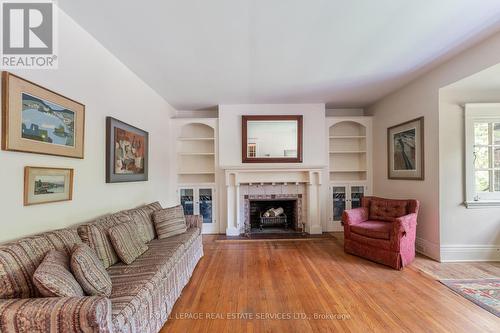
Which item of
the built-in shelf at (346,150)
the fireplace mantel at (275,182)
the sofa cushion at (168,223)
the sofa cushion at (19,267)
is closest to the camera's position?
the sofa cushion at (19,267)

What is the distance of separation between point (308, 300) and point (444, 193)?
236 cm

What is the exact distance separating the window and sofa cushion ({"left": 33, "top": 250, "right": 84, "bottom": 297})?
13.8ft

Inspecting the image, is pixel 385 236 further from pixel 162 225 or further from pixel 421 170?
pixel 162 225

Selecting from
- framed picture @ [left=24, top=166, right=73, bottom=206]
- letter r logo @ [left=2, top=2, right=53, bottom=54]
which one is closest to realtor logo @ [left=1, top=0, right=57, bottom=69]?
letter r logo @ [left=2, top=2, right=53, bottom=54]

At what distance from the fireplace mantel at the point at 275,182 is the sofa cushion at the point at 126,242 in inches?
88.2

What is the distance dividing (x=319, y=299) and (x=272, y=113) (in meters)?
3.27

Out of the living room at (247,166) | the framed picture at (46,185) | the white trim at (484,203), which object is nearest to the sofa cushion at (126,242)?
the living room at (247,166)

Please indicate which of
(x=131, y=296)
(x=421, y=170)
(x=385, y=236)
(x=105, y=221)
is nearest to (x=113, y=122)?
(x=105, y=221)

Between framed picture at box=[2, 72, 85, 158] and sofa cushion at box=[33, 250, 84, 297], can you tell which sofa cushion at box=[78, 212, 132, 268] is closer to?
sofa cushion at box=[33, 250, 84, 297]

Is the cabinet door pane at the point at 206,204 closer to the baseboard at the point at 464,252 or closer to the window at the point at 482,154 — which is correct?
the baseboard at the point at 464,252

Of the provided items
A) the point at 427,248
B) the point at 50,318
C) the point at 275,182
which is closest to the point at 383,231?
the point at 427,248

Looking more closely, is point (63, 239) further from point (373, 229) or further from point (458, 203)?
point (458, 203)

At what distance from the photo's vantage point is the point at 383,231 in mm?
3004

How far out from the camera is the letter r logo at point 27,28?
1.60 m
